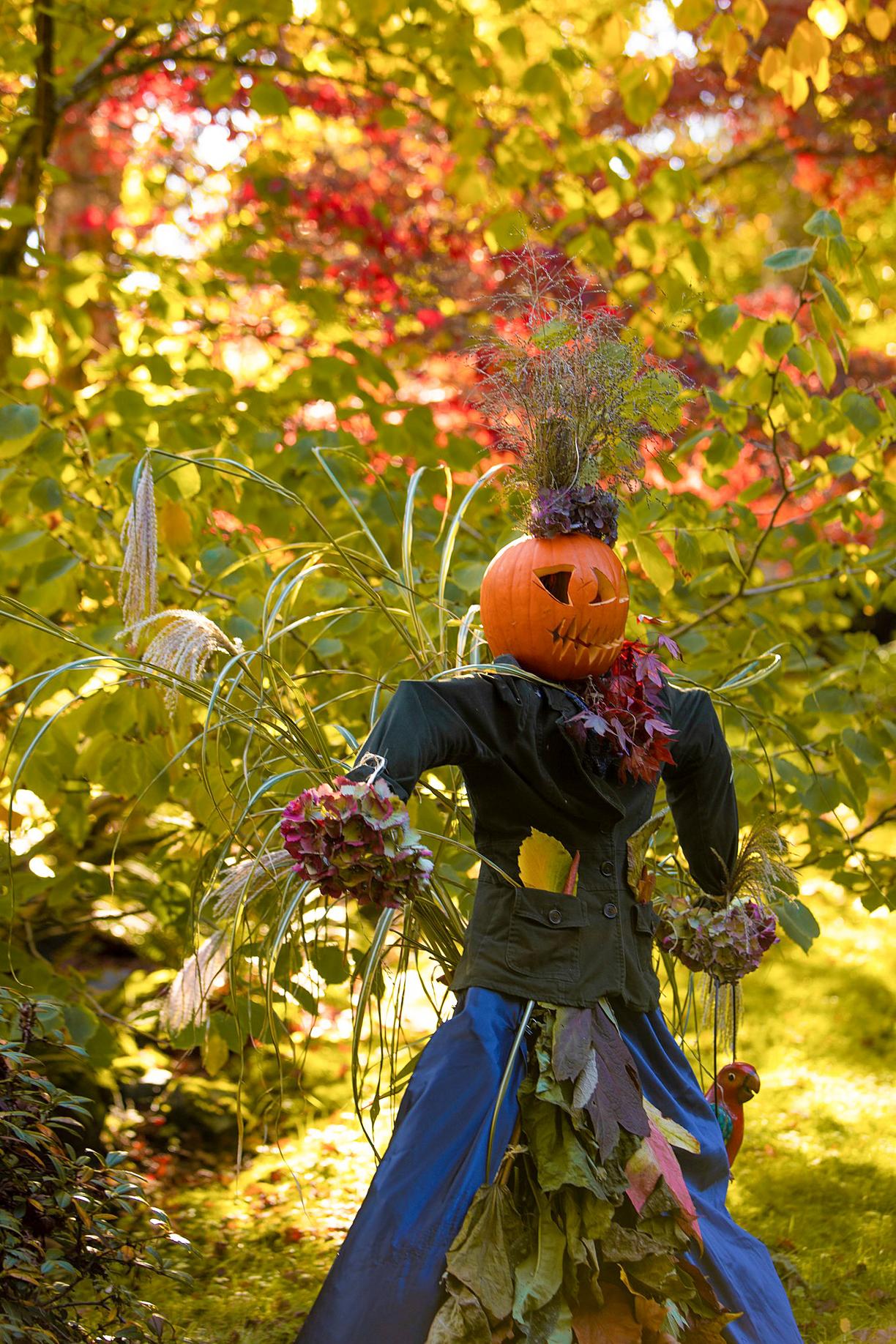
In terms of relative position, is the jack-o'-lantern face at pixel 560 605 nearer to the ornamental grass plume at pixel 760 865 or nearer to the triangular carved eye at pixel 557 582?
the triangular carved eye at pixel 557 582

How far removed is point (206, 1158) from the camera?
3461mm

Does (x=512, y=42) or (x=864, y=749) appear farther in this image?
(x=512, y=42)

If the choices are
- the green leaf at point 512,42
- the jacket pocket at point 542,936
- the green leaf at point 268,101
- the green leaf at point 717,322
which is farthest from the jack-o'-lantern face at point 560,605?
the green leaf at point 268,101

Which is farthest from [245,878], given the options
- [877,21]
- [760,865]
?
[877,21]

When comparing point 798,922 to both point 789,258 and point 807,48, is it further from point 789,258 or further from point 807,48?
point 807,48

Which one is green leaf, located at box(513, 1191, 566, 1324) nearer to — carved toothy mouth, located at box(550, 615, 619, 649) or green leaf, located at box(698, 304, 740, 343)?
carved toothy mouth, located at box(550, 615, 619, 649)

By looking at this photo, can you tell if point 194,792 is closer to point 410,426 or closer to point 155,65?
point 410,426

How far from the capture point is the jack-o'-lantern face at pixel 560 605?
1.78m

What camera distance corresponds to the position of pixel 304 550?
118 inches

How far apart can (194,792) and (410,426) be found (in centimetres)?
102

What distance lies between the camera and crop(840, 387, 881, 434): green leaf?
253 cm

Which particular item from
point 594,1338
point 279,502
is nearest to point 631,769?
point 594,1338

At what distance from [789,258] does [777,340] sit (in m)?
0.18

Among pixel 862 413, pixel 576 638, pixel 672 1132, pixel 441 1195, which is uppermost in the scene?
pixel 862 413
